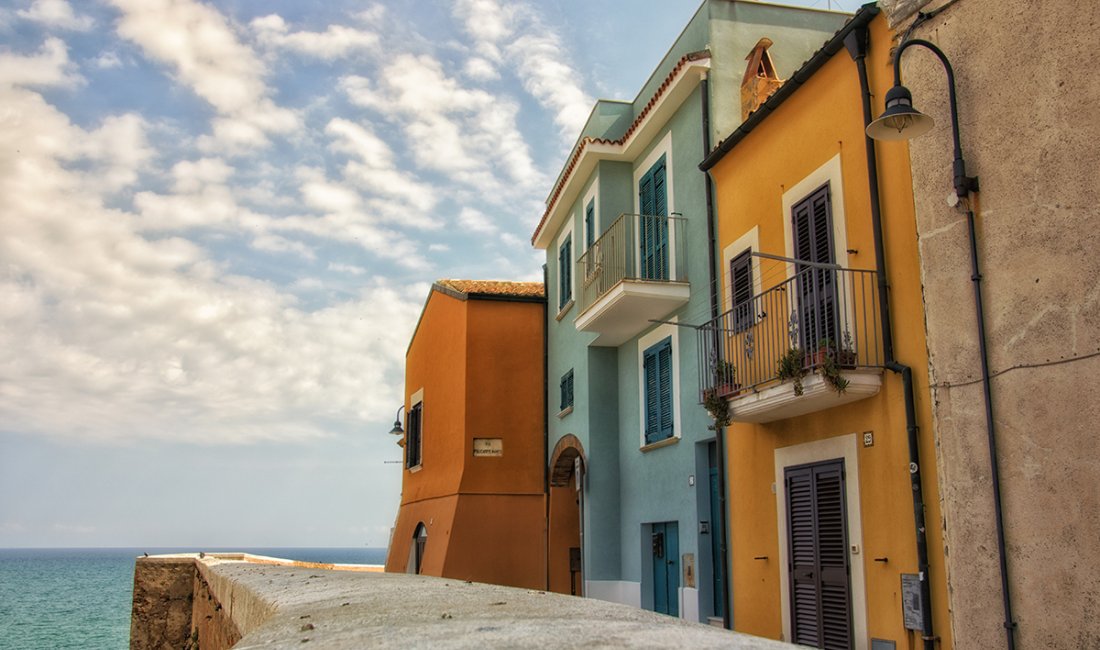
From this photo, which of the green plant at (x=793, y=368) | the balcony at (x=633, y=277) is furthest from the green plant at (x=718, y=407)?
the balcony at (x=633, y=277)

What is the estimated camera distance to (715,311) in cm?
1315

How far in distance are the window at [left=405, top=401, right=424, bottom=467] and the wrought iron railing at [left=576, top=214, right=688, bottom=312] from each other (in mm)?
11191

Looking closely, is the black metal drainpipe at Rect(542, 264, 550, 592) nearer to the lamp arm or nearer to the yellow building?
the yellow building

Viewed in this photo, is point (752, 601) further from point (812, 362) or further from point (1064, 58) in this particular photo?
point (1064, 58)

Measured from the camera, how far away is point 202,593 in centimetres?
1452

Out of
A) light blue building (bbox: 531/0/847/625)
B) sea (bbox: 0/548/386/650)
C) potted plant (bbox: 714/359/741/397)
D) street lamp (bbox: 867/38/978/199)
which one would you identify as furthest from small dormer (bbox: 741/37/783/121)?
sea (bbox: 0/548/386/650)

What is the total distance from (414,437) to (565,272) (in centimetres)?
896

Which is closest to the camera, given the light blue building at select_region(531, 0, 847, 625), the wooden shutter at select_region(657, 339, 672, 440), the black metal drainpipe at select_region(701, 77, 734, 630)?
the black metal drainpipe at select_region(701, 77, 734, 630)

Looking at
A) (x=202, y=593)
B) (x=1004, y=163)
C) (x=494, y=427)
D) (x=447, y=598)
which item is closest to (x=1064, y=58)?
(x=1004, y=163)

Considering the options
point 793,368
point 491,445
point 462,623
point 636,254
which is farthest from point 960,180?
point 491,445

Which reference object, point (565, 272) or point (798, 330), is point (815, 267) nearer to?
point (798, 330)

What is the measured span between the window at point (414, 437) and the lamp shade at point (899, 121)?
20.5 meters

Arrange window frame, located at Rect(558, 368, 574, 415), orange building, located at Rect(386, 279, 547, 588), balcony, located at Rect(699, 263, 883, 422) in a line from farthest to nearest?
1. orange building, located at Rect(386, 279, 547, 588)
2. window frame, located at Rect(558, 368, 574, 415)
3. balcony, located at Rect(699, 263, 883, 422)

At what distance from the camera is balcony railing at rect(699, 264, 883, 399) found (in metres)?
9.48
